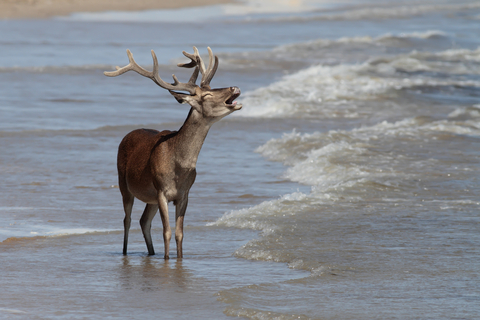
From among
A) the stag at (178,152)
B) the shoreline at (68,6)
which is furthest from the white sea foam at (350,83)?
the shoreline at (68,6)

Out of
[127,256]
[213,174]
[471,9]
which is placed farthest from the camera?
[471,9]

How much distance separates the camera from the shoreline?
43875 mm

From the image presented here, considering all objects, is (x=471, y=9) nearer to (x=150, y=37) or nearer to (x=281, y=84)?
(x=150, y=37)

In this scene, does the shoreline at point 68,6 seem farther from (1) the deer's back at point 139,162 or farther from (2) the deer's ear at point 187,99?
(2) the deer's ear at point 187,99

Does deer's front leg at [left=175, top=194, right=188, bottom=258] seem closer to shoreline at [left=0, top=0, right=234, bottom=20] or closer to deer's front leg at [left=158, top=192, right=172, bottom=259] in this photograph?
deer's front leg at [left=158, top=192, right=172, bottom=259]

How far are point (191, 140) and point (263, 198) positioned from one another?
301cm

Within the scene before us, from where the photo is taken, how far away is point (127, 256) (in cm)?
730

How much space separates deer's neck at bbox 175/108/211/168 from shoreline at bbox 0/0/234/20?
37604mm

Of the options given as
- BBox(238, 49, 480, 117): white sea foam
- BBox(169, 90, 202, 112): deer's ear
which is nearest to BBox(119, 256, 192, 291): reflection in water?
BBox(169, 90, 202, 112): deer's ear

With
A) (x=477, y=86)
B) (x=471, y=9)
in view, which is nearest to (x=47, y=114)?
(x=477, y=86)

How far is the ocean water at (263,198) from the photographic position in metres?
5.94

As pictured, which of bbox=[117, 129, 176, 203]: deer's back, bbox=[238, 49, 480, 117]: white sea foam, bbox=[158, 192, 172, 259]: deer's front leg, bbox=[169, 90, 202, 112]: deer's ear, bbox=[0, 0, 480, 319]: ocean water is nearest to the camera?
bbox=[0, 0, 480, 319]: ocean water

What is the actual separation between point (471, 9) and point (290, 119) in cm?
4586

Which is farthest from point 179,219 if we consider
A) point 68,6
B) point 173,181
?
point 68,6
